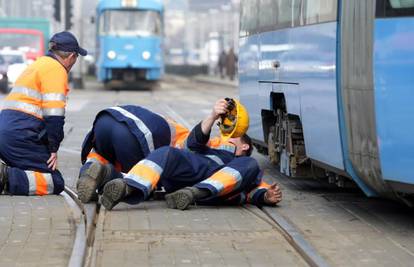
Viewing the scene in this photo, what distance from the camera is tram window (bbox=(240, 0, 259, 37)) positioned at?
40.6 ft

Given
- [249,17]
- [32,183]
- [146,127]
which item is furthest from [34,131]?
[249,17]

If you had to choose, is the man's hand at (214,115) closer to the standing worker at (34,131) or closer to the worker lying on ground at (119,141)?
the worker lying on ground at (119,141)

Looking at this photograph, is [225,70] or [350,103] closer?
[350,103]

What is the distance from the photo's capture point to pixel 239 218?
8.55m

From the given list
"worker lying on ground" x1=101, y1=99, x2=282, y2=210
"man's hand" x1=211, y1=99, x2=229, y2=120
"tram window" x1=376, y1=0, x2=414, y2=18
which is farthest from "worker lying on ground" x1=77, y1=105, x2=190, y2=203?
"tram window" x1=376, y1=0, x2=414, y2=18

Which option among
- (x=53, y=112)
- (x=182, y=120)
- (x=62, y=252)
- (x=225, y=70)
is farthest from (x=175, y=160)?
(x=225, y=70)

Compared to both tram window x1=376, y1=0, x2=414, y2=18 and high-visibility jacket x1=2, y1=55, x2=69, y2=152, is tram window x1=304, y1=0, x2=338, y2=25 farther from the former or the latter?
high-visibility jacket x1=2, y1=55, x2=69, y2=152

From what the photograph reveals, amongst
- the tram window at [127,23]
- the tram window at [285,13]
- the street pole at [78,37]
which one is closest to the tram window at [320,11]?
the tram window at [285,13]

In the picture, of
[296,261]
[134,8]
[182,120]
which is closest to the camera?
[296,261]

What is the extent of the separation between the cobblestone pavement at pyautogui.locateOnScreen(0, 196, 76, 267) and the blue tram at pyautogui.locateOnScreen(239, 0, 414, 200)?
2317 mm

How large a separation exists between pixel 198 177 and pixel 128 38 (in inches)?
1122

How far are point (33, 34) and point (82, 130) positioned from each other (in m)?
27.2

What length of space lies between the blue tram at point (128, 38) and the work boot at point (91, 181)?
28047 mm

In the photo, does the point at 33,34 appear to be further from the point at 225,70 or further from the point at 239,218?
the point at 239,218
